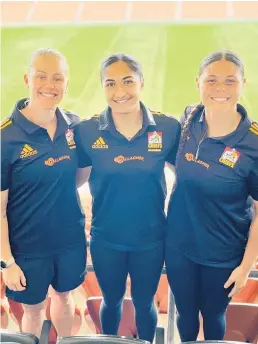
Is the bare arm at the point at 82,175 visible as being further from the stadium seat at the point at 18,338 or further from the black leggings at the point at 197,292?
the stadium seat at the point at 18,338

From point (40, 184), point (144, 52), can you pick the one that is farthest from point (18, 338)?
point (144, 52)

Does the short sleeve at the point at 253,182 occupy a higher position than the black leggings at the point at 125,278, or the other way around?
the short sleeve at the point at 253,182

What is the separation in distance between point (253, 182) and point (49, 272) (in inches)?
42.8

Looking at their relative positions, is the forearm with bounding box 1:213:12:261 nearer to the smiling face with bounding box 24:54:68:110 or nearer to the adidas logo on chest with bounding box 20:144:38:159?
the adidas logo on chest with bounding box 20:144:38:159

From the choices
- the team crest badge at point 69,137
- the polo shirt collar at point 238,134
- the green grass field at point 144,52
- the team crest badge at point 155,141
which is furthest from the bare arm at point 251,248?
the green grass field at point 144,52

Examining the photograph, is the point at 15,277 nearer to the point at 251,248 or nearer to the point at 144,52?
the point at 251,248

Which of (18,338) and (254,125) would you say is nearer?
(18,338)

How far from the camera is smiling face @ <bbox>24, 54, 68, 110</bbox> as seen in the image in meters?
2.33

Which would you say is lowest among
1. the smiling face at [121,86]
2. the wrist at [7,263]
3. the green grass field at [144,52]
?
the wrist at [7,263]

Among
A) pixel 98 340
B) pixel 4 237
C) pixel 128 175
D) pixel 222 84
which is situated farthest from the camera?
pixel 4 237

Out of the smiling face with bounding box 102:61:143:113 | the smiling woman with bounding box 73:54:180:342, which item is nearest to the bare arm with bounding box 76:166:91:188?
the smiling woman with bounding box 73:54:180:342

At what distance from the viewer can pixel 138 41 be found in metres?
10.0

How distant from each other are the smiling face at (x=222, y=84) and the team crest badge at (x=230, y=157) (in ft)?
0.61

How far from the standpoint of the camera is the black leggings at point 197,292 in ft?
8.13
